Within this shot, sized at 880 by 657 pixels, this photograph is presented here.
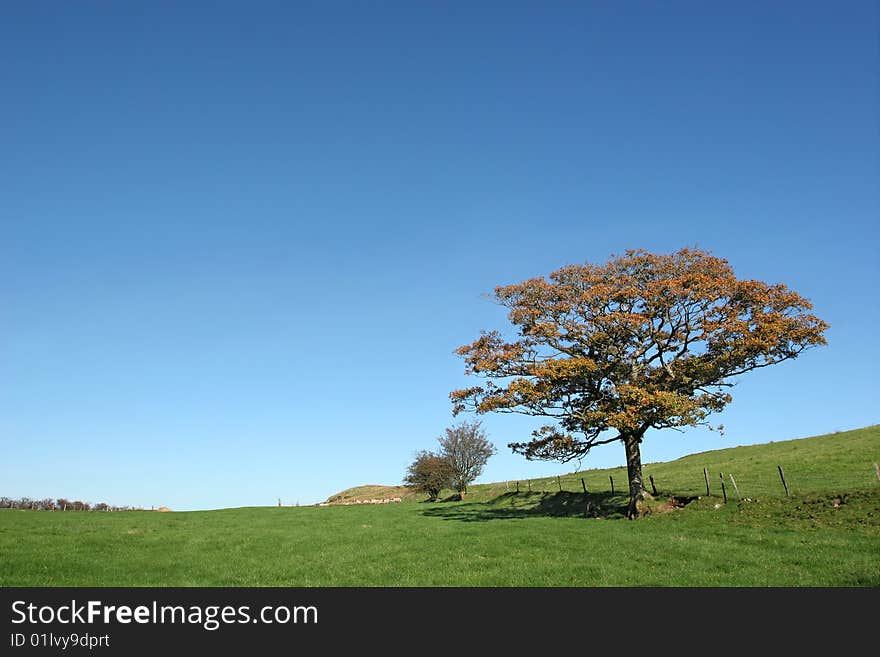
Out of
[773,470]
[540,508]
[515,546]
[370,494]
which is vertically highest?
[370,494]

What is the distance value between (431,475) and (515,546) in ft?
162

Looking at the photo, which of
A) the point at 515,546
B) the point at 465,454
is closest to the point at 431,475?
the point at 465,454

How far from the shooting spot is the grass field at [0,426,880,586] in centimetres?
2391

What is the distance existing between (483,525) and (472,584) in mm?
19749

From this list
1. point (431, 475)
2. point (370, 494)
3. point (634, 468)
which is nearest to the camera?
point (634, 468)

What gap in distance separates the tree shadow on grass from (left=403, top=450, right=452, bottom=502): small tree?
15418 mm

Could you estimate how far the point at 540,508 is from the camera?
55188mm

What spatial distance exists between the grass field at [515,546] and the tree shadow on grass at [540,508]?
28 centimetres

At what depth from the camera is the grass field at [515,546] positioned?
23906mm

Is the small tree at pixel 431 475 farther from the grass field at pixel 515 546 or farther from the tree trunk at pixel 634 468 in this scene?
the tree trunk at pixel 634 468

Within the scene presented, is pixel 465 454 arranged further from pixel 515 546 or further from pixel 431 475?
pixel 515 546

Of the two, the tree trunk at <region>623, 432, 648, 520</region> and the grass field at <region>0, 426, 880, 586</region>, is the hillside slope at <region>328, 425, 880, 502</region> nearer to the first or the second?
the grass field at <region>0, 426, 880, 586</region>

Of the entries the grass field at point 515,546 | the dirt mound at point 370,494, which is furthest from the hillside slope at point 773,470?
the dirt mound at point 370,494
